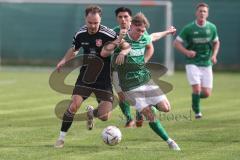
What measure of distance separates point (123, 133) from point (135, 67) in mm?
1648

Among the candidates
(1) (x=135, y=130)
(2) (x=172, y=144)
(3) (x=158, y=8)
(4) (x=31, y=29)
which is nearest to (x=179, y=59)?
(3) (x=158, y=8)

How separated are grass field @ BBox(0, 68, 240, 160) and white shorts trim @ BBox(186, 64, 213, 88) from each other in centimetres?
75

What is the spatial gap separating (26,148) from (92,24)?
2.25 meters

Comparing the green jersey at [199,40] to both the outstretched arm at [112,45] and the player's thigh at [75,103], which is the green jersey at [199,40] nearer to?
the outstretched arm at [112,45]

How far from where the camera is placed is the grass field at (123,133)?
10492 millimetres

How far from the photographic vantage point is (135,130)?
43.8ft

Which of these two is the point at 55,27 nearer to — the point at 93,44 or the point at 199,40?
the point at 199,40

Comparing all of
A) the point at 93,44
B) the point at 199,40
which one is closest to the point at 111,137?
the point at 93,44

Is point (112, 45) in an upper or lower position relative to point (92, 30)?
lower

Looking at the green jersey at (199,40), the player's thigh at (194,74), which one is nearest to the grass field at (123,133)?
the player's thigh at (194,74)

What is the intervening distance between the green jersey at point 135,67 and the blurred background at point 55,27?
69.6ft

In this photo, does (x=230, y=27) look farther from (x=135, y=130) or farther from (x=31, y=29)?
(x=135, y=130)

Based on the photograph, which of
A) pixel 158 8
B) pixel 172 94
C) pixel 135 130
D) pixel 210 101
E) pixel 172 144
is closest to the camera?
pixel 172 144

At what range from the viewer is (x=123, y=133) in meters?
12.9
